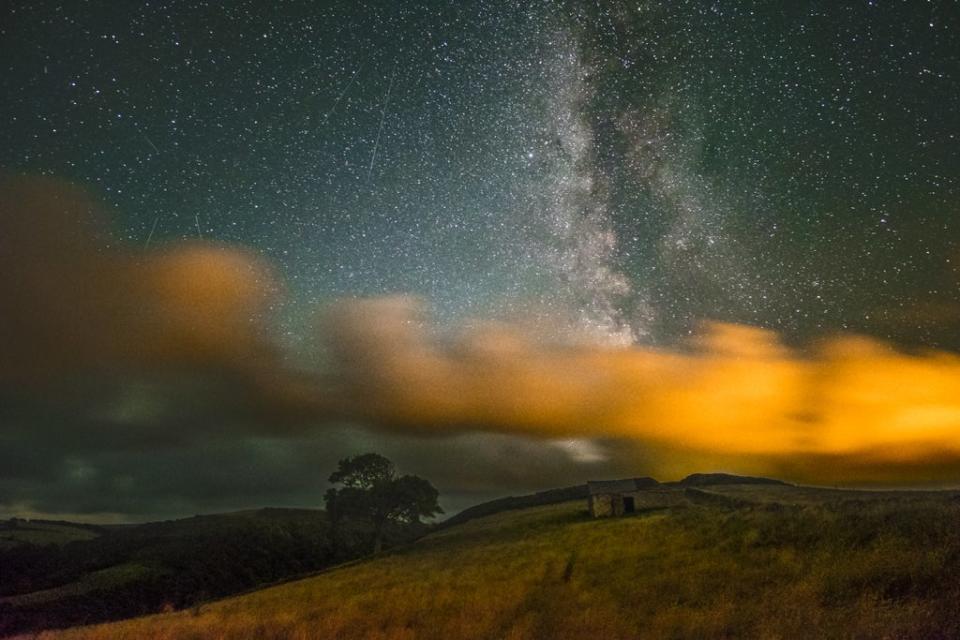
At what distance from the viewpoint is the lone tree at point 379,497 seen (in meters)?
68.3

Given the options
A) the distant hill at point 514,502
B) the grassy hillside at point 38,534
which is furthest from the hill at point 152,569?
the distant hill at point 514,502

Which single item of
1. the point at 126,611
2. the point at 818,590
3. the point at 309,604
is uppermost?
the point at 818,590

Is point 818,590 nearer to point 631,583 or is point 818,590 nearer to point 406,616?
point 631,583

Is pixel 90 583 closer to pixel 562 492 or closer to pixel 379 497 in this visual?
pixel 379 497

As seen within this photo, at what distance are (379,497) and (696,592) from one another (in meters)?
57.6

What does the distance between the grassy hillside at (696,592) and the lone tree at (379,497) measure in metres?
42.6

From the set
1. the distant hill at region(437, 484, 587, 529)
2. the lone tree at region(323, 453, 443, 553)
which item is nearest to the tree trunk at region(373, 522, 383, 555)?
the lone tree at region(323, 453, 443, 553)

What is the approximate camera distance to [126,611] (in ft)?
122

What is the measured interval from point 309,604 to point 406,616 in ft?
26.8

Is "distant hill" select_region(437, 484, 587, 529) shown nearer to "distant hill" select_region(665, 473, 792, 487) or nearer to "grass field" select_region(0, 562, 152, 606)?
"distant hill" select_region(665, 473, 792, 487)

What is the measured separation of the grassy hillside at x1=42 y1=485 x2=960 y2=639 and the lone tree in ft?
140

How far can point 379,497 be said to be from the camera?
68250mm

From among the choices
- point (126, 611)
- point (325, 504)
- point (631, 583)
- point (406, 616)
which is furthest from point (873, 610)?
point (325, 504)

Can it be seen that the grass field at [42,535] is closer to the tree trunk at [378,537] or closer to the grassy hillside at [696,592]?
the tree trunk at [378,537]
